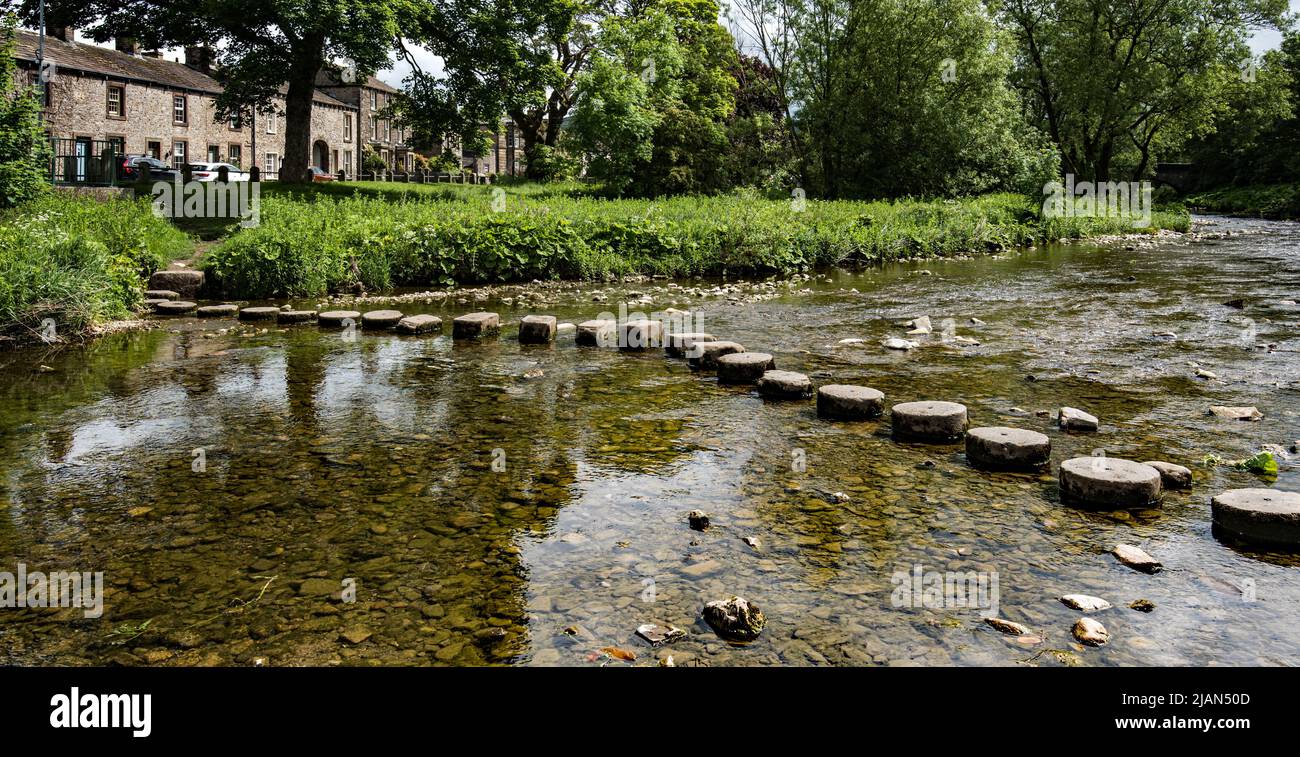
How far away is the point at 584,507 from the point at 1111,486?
3328 millimetres

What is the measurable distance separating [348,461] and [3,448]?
2.84 metres

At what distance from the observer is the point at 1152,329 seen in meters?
12.8

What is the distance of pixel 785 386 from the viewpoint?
27.8 ft

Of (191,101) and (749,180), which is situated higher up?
(191,101)

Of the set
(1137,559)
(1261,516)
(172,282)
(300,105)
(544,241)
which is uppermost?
(300,105)

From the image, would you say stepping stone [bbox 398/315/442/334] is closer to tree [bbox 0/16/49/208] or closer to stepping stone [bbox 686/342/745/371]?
stepping stone [bbox 686/342/745/371]

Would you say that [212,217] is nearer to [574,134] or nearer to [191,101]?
[574,134]

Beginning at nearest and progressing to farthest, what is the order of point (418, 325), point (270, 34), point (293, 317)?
point (418, 325) < point (293, 317) < point (270, 34)

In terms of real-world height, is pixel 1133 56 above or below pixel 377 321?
above

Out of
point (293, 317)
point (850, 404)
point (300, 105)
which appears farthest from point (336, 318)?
point (300, 105)

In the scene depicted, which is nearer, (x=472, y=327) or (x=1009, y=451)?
(x=1009, y=451)

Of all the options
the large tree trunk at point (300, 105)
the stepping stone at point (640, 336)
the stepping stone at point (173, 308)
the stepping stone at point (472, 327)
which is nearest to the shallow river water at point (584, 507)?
the stepping stone at point (640, 336)

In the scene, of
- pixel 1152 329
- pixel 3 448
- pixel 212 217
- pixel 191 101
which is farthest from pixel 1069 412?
pixel 191 101

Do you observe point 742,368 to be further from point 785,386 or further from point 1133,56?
point 1133,56
